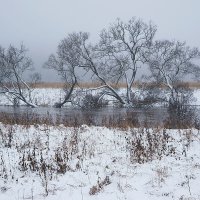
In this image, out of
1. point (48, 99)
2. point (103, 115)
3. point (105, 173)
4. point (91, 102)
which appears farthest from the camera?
point (48, 99)

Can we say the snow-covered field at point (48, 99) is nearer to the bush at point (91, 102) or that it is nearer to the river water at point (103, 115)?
the bush at point (91, 102)

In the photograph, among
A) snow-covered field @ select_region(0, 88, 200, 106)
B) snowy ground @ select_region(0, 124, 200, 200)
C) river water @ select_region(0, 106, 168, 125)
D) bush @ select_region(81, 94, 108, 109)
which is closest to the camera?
snowy ground @ select_region(0, 124, 200, 200)

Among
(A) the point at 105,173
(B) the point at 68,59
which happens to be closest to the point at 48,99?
(B) the point at 68,59

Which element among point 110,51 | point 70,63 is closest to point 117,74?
point 110,51

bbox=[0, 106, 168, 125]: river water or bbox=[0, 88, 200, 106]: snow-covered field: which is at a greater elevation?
bbox=[0, 88, 200, 106]: snow-covered field

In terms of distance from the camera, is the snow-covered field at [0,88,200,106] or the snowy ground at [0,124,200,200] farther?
the snow-covered field at [0,88,200,106]

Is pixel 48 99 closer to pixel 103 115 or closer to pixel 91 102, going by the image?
pixel 91 102

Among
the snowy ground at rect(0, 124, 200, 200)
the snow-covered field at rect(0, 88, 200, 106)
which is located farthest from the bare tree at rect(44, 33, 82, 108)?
the snowy ground at rect(0, 124, 200, 200)

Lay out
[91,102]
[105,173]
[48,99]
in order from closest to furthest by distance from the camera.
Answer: [105,173], [91,102], [48,99]

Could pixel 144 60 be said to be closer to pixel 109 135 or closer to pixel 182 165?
pixel 109 135

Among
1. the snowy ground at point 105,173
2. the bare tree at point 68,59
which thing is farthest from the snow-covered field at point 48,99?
the snowy ground at point 105,173

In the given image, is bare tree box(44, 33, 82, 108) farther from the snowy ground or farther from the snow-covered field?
the snowy ground

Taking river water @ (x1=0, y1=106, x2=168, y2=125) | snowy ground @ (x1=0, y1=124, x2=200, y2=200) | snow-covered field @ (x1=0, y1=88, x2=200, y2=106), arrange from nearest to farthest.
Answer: snowy ground @ (x1=0, y1=124, x2=200, y2=200)
river water @ (x1=0, y1=106, x2=168, y2=125)
snow-covered field @ (x1=0, y1=88, x2=200, y2=106)

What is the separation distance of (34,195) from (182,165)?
3.23m
